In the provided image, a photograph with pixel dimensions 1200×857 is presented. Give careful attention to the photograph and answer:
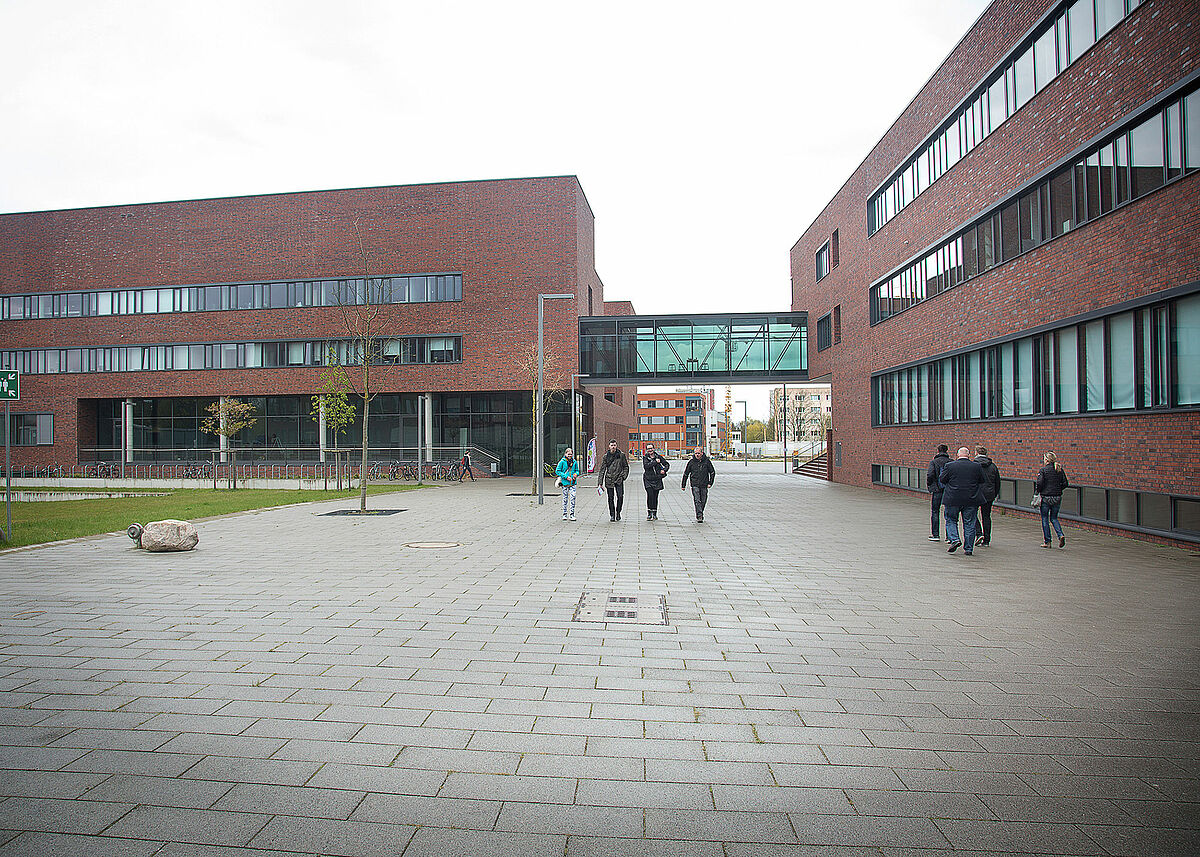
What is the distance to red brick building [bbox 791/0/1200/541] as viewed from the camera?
12984 millimetres

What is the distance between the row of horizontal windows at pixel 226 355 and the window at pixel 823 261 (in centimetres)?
1941

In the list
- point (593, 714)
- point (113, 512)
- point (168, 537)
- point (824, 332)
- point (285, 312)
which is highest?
point (285, 312)

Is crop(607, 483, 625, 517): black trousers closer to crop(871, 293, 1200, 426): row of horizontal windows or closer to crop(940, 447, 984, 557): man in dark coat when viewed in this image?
crop(940, 447, 984, 557): man in dark coat

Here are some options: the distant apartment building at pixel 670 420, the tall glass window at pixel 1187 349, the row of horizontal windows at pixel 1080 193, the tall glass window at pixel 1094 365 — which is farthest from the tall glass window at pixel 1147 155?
the distant apartment building at pixel 670 420

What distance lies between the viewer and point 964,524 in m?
12.2

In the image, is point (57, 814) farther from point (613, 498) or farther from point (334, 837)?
point (613, 498)

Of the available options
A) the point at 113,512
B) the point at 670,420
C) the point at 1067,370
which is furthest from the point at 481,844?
the point at 670,420

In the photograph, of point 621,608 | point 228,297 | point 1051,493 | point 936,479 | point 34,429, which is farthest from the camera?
point 34,429

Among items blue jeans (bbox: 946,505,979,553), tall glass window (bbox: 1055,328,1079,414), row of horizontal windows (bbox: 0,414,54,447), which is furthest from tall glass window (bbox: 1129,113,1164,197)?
row of horizontal windows (bbox: 0,414,54,447)

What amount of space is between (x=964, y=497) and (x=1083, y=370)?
6.21 meters

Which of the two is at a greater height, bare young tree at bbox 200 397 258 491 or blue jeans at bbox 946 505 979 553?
bare young tree at bbox 200 397 258 491

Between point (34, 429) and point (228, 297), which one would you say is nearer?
point (228, 297)

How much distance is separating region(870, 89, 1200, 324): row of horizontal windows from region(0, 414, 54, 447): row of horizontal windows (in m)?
48.3

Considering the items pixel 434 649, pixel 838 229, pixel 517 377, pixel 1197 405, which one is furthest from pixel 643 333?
pixel 434 649
